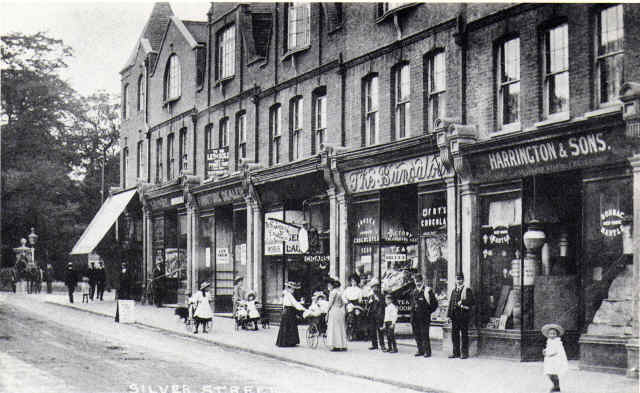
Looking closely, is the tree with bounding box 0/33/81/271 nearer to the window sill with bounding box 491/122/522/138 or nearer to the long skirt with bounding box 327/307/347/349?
the long skirt with bounding box 327/307/347/349

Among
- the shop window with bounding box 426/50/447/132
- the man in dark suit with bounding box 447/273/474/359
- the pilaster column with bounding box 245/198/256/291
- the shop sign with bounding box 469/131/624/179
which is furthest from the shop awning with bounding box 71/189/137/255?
the shop sign with bounding box 469/131/624/179

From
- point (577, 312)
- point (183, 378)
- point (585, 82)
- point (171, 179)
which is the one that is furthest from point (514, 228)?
point (171, 179)

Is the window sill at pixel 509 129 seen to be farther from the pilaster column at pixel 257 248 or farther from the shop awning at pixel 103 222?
the shop awning at pixel 103 222

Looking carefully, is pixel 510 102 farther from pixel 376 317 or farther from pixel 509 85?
pixel 376 317

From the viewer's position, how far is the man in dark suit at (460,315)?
18.0m

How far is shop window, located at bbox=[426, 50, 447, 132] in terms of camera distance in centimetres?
2027

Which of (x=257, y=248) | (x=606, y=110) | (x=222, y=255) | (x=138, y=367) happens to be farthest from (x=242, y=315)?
(x=606, y=110)

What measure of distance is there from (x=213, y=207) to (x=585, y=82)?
63.8ft

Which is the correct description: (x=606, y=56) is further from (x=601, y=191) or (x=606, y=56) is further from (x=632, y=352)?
(x=632, y=352)

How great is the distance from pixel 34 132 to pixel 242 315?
30.5 metres

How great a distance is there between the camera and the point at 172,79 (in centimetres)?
3734

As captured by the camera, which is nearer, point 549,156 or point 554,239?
point 549,156

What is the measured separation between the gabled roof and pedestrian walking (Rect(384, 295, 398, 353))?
25.9 m

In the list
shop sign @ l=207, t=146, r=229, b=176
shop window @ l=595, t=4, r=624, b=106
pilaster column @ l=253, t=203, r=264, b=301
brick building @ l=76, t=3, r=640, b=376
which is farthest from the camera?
shop sign @ l=207, t=146, r=229, b=176
